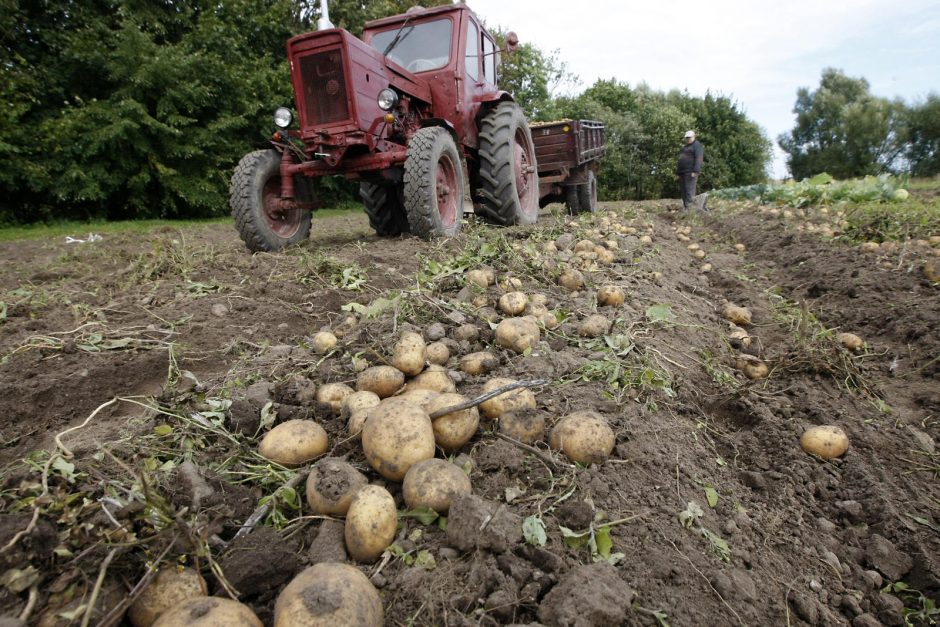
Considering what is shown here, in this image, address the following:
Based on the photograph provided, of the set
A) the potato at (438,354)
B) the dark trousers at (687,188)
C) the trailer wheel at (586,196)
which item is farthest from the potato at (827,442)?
the dark trousers at (687,188)

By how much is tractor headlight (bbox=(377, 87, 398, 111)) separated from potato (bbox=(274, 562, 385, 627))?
15.9 feet

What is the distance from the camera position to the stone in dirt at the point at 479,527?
1.41 m

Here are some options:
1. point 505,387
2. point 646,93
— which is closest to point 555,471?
point 505,387

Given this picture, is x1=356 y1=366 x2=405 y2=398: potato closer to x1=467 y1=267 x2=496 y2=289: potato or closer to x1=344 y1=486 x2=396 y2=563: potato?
x1=344 y1=486 x2=396 y2=563: potato

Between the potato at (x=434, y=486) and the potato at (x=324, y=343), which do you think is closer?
the potato at (x=434, y=486)

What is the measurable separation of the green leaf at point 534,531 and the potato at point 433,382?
0.76 metres

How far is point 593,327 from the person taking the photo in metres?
A: 2.78

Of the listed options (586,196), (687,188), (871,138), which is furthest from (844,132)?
(586,196)

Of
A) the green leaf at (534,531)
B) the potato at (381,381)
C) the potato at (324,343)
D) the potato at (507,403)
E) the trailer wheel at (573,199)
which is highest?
the trailer wheel at (573,199)

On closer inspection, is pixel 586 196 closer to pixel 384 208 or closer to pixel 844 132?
pixel 384 208

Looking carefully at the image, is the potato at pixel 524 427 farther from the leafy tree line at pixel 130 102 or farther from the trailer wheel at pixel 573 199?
the leafy tree line at pixel 130 102

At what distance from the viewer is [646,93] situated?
106 feet

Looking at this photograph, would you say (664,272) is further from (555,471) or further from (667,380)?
Result: (555,471)

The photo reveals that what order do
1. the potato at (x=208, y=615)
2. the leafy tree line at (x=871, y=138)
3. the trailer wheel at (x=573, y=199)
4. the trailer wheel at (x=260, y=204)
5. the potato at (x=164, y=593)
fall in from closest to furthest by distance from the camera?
the potato at (x=208, y=615), the potato at (x=164, y=593), the trailer wheel at (x=260, y=204), the trailer wheel at (x=573, y=199), the leafy tree line at (x=871, y=138)
